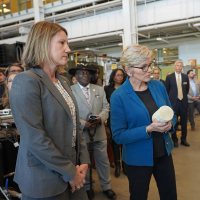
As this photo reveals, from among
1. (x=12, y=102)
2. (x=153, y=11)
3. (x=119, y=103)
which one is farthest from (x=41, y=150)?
(x=153, y=11)

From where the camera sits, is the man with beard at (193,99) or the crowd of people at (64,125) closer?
the crowd of people at (64,125)

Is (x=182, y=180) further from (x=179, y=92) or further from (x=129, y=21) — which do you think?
(x=129, y=21)

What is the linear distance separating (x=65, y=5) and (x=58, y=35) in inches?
475

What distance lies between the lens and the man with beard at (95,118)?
10.2 feet

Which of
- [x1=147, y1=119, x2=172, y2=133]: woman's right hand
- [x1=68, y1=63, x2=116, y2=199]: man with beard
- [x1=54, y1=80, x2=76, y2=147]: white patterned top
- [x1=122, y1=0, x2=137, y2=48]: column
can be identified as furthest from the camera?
[x1=122, y1=0, x2=137, y2=48]: column

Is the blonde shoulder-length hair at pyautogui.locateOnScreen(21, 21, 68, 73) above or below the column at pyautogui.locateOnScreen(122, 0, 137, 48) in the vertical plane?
below

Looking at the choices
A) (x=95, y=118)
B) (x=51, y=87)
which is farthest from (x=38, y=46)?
(x=95, y=118)

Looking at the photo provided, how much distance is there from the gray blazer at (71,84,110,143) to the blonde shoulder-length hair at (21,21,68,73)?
5.70 feet

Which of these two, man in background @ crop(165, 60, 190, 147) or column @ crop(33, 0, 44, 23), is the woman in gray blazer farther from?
column @ crop(33, 0, 44, 23)

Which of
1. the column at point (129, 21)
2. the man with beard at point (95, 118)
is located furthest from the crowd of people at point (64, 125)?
the column at point (129, 21)

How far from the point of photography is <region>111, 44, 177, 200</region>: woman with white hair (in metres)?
1.86

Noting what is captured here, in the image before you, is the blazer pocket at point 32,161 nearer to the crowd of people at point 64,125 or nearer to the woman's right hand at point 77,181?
the crowd of people at point 64,125

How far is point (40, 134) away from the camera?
1.21m

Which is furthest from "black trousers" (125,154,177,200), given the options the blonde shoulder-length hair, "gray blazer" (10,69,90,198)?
the blonde shoulder-length hair
